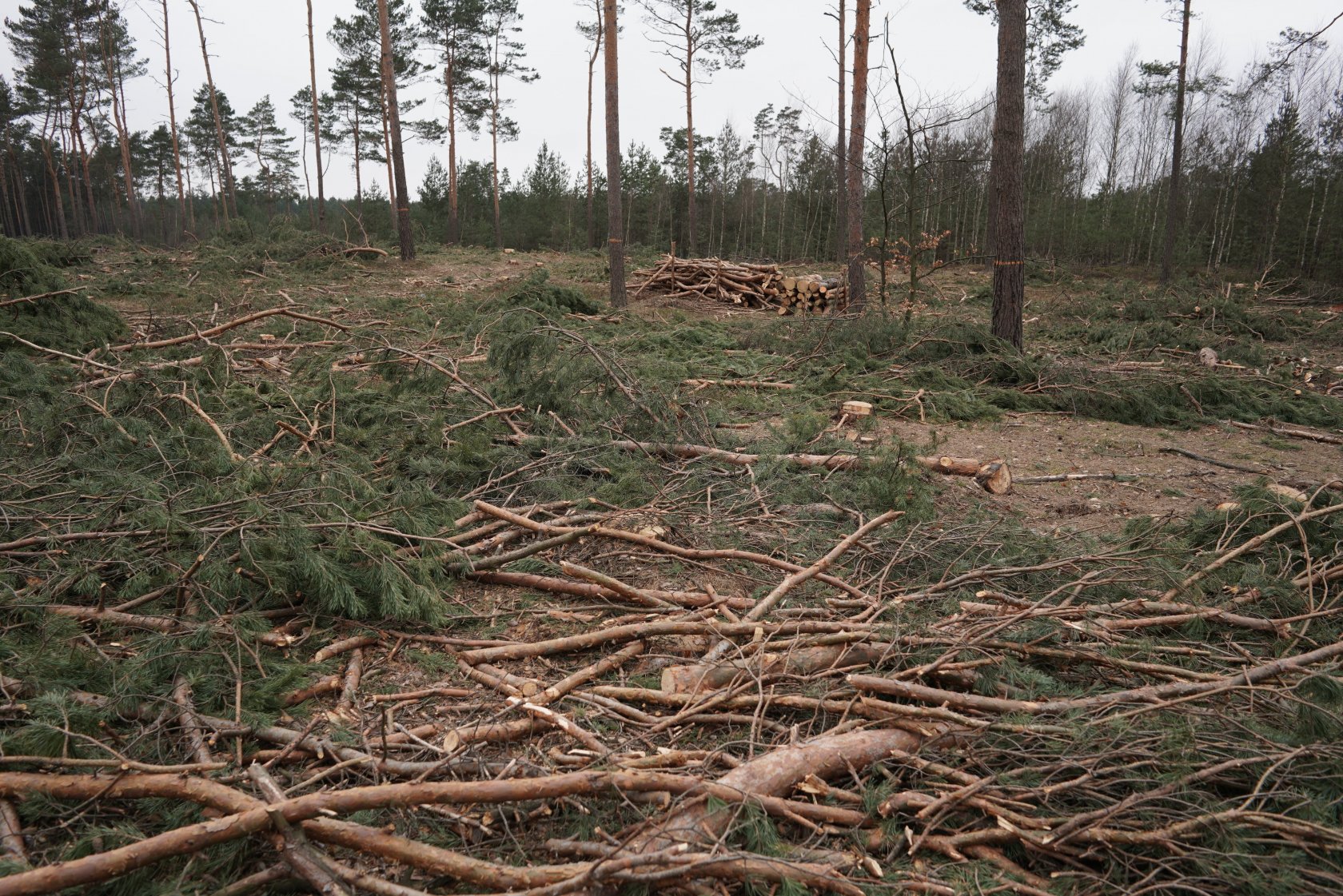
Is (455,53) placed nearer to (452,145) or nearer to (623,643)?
(452,145)

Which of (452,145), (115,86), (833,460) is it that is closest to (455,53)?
(452,145)

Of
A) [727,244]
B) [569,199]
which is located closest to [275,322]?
[569,199]

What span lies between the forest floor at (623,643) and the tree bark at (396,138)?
38.8ft

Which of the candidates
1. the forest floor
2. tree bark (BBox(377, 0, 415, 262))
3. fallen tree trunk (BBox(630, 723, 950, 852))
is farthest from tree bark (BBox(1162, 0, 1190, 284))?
fallen tree trunk (BBox(630, 723, 950, 852))

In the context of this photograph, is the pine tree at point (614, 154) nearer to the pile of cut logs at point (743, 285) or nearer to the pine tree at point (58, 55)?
the pile of cut logs at point (743, 285)

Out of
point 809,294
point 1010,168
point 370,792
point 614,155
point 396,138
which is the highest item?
point 396,138

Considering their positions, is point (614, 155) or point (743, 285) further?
point (743, 285)

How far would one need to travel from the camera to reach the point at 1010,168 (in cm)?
890

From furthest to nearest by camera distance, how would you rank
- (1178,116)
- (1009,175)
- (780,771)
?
(1178,116) → (1009,175) → (780,771)

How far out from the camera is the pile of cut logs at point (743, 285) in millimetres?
14609

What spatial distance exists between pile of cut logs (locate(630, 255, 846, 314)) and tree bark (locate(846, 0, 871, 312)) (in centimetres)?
122

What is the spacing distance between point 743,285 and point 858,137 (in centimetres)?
365

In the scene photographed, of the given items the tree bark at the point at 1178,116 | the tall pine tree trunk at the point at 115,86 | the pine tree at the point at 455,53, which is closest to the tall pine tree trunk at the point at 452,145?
the pine tree at the point at 455,53

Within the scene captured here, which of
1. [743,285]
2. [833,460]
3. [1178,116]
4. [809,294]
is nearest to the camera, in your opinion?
[833,460]
